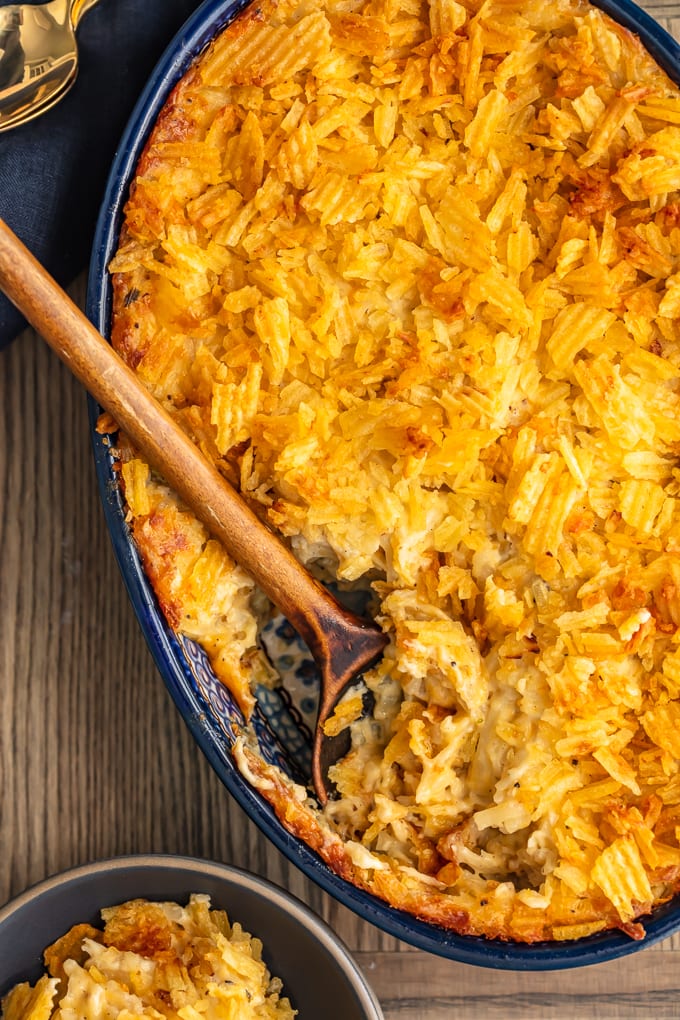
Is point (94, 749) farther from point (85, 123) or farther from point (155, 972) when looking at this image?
point (85, 123)

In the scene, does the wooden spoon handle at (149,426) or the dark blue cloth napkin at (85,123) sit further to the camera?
the dark blue cloth napkin at (85,123)

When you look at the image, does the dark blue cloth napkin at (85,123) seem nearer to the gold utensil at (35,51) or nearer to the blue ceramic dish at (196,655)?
the gold utensil at (35,51)

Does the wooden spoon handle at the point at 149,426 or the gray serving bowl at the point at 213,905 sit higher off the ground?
the wooden spoon handle at the point at 149,426

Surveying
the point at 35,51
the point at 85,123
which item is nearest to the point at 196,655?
the point at 85,123

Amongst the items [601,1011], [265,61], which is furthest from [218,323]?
[601,1011]

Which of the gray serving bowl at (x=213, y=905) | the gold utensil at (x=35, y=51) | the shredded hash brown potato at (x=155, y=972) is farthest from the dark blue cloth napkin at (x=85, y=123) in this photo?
the shredded hash brown potato at (x=155, y=972)

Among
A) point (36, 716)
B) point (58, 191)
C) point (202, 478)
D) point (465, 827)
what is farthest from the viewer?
point (36, 716)

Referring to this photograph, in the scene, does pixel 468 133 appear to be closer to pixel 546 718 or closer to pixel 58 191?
pixel 58 191

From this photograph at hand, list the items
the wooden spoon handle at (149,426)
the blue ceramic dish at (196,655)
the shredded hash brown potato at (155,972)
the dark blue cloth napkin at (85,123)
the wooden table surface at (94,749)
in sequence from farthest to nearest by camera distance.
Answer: the wooden table surface at (94,749)
the dark blue cloth napkin at (85,123)
the shredded hash brown potato at (155,972)
the blue ceramic dish at (196,655)
the wooden spoon handle at (149,426)
